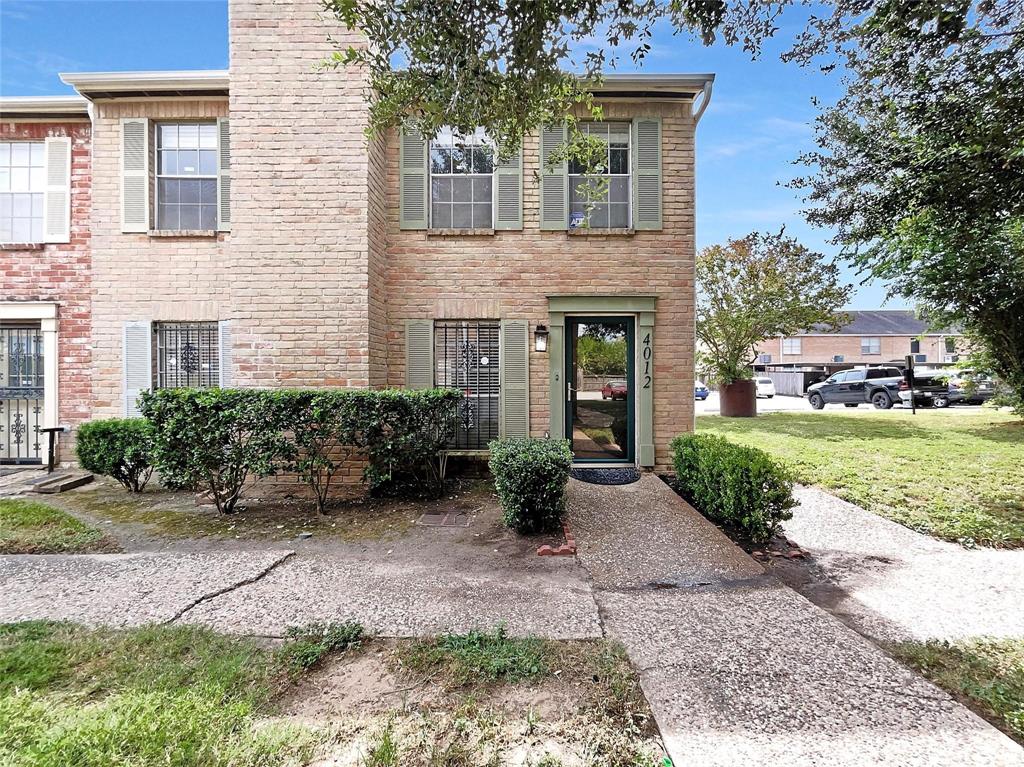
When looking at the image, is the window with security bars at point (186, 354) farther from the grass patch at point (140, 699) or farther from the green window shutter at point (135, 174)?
the grass patch at point (140, 699)

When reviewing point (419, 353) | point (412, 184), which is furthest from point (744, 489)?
point (412, 184)

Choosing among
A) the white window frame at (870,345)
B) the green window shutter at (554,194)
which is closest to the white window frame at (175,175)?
the green window shutter at (554,194)

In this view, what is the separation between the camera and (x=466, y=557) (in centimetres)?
369

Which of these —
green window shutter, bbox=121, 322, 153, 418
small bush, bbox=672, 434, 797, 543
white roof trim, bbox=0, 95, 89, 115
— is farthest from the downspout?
white roof trim, bbox=0, 95, 89, 115

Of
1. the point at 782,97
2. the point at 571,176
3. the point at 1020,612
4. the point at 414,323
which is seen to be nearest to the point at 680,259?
the point at 571,176

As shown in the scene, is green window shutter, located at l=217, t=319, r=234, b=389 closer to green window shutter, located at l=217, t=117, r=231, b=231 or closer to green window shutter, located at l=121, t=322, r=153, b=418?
green window shutter, located at l=121, t=322, r=153, b=418

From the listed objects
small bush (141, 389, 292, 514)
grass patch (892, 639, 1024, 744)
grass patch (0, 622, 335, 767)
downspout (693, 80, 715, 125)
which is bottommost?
grass patch (892, 639, 1024, 744)

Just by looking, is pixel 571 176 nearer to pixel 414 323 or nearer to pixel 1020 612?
pixel 414 323

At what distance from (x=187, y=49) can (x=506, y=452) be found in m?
7.68

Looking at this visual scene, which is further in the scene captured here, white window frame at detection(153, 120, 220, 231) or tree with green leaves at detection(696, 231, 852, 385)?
tree with green leaves at detection(696, 231, 852, 385)

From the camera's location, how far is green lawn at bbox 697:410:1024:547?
466cm

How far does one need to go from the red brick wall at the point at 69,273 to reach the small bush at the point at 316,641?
669 centimetres

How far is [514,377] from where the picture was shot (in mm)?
6434

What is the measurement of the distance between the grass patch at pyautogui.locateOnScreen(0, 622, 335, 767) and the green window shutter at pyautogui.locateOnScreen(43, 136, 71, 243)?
669 centimetres
